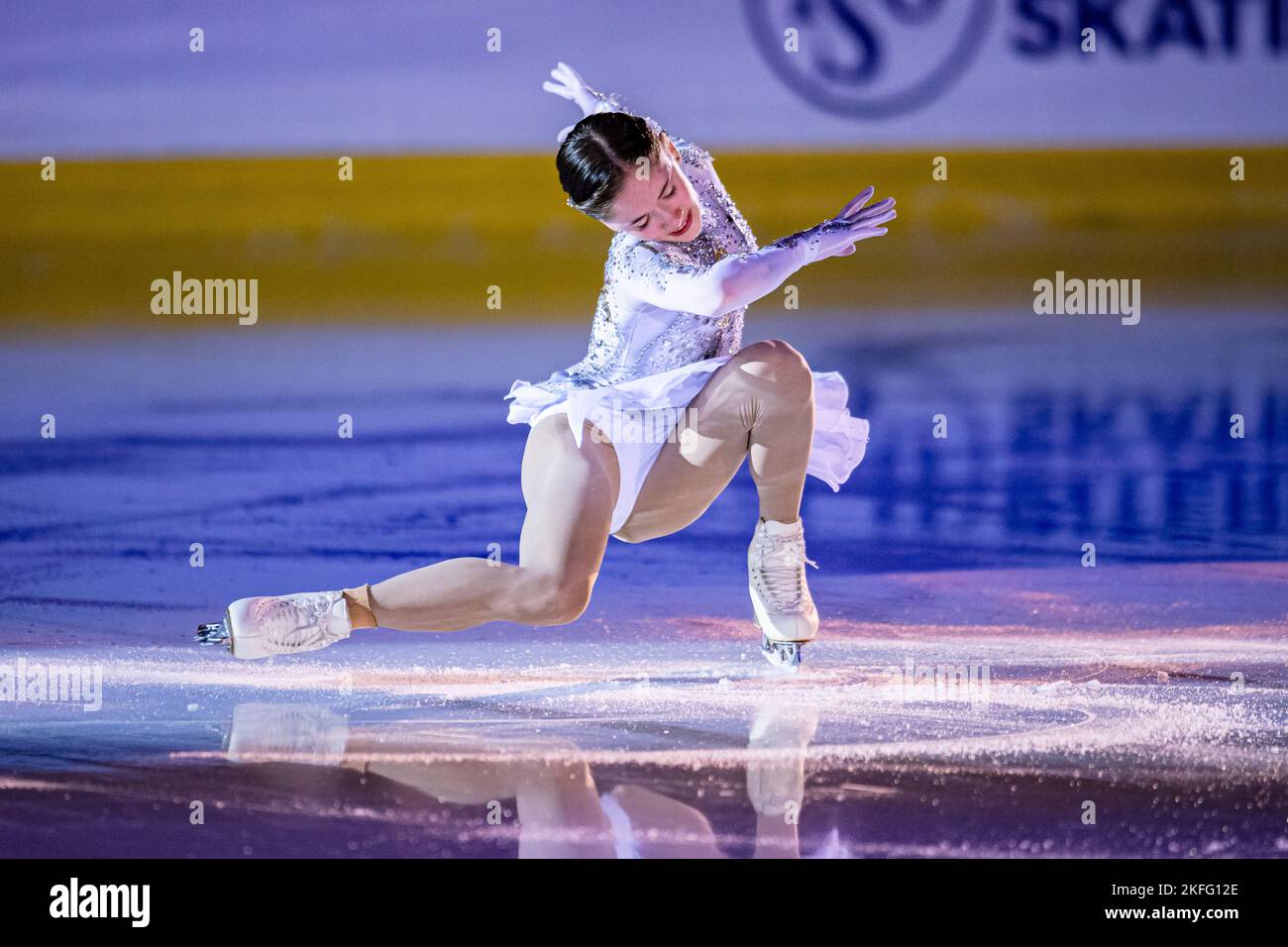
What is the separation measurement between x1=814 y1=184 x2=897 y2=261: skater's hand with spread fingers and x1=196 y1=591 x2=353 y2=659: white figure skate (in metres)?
1.06

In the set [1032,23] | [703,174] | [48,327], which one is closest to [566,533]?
[703,174]

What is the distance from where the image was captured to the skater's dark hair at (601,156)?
8.48ft

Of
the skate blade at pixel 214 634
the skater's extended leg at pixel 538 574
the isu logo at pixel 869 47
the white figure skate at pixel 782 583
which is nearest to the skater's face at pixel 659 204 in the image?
the skater's extended leg at pixel 538 574

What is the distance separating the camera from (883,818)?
1955mm

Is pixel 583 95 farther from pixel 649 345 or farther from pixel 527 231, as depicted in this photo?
pixel 527 231

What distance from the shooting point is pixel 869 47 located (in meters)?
4.59

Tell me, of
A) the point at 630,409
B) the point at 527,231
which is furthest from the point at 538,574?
the point at 527,231

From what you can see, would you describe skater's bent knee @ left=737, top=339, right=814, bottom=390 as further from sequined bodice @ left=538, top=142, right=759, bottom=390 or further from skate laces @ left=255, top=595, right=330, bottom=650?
skate laces @ left=255, top=595, right=330, bottom=650

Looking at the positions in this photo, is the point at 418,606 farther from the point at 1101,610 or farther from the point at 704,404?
the point at 1101,610

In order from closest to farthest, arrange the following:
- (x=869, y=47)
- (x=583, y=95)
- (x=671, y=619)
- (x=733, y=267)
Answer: (x=733, y=267)
(x=583, y=95)
(x=671, y=619)
(x=869, y=47)

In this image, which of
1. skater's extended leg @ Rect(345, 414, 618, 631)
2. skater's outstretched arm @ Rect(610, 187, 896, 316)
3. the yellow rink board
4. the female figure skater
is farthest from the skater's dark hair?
the yellow rink board

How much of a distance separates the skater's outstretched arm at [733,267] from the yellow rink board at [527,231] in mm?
2239

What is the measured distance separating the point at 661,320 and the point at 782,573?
0.52 meters
